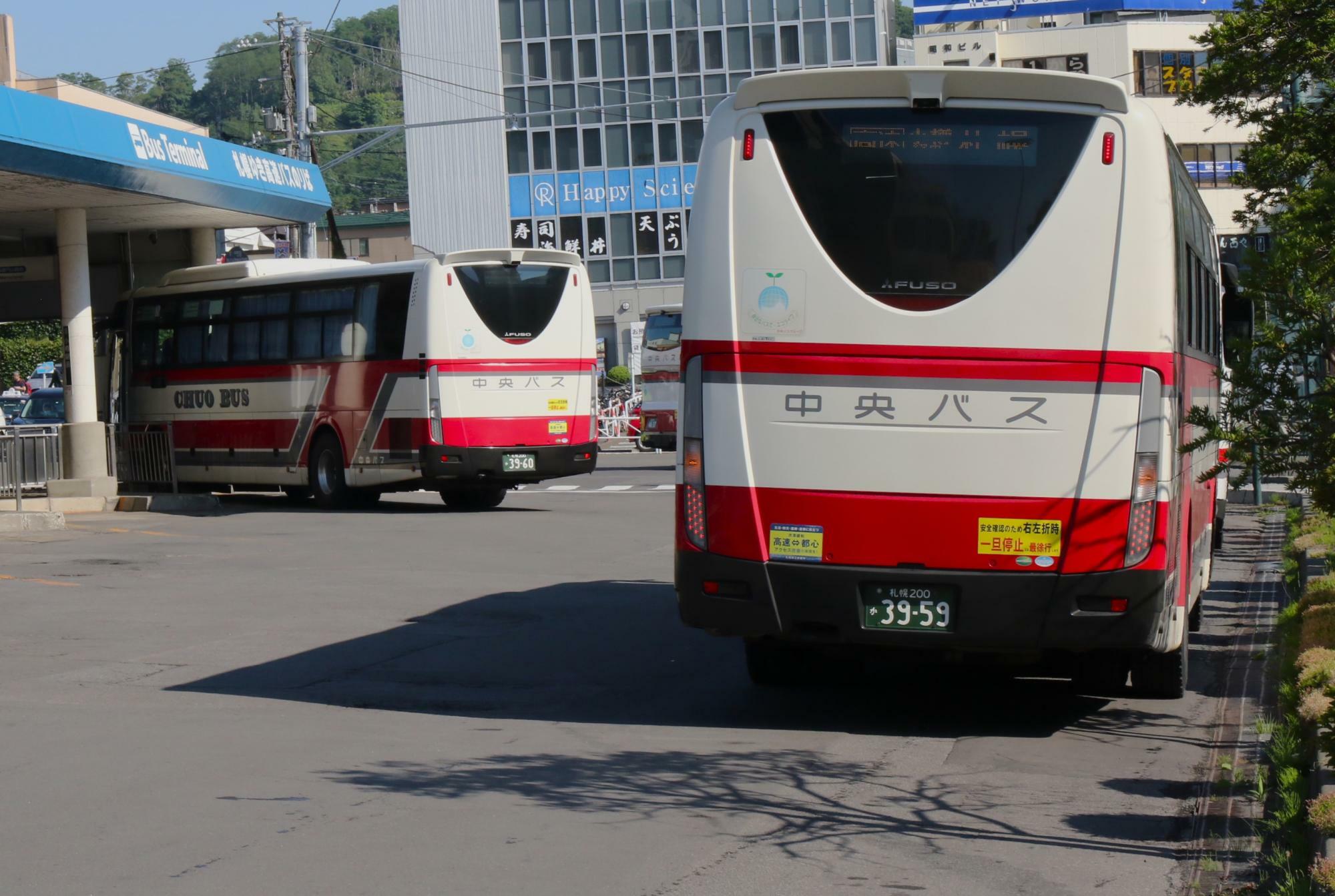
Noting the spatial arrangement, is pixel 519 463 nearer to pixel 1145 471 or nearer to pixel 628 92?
pixel 1145 471

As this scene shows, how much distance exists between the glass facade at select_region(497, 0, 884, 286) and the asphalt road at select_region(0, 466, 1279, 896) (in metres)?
55.2

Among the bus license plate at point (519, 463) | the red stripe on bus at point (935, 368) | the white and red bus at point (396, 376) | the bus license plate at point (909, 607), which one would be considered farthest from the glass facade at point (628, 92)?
the bus license plate at point (909, 607)

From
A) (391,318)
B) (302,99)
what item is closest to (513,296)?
(391,318)

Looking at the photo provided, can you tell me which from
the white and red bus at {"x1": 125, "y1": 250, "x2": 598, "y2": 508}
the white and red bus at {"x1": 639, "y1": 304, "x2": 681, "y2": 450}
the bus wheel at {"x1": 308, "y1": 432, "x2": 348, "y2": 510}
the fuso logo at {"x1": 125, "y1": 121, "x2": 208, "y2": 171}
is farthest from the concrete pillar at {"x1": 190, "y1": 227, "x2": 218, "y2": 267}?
the white and red bus at {"x1": 639, "y1": 304, "x2": 681, "y2": 450}

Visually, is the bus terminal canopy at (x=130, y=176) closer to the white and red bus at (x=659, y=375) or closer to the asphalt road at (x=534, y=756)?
the asphalt road at (x=534, y=756)

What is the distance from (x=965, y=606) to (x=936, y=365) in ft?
3.73

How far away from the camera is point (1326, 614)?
9.47m

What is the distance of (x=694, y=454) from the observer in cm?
812

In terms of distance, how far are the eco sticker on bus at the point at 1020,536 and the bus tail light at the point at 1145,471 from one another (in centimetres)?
34

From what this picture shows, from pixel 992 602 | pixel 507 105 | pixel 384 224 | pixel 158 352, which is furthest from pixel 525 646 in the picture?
pixel 384 224

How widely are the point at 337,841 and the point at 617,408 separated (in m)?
44.5

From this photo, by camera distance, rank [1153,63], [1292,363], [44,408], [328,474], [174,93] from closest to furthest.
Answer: [1292,363] → [328,474] → [44,408] → [1153,63] → [174,93]

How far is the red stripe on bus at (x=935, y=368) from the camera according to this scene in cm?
761

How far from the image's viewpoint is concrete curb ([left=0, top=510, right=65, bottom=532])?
20.0 metres
